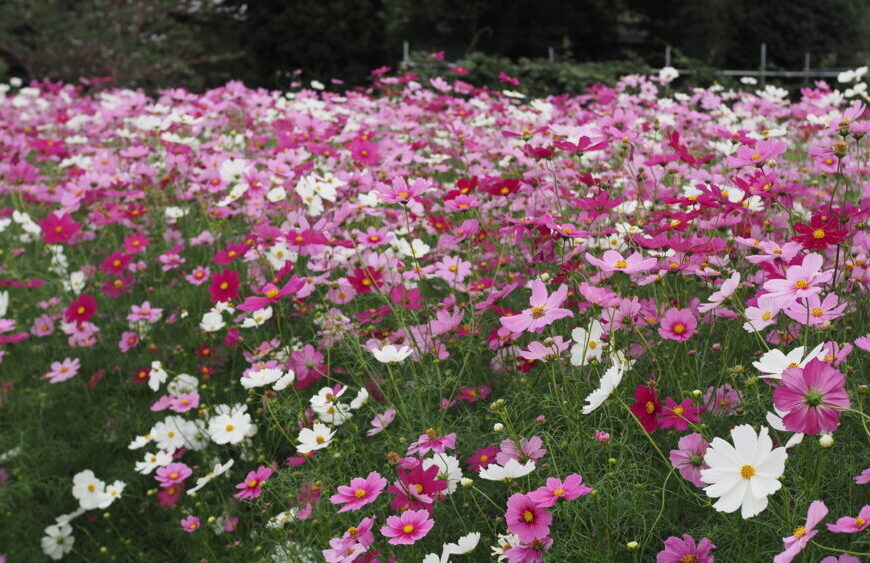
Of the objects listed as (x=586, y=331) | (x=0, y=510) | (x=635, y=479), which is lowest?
(x=0, y=510)

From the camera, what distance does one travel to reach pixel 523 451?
139 cm

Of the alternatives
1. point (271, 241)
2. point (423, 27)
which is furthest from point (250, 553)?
point (423, 27)

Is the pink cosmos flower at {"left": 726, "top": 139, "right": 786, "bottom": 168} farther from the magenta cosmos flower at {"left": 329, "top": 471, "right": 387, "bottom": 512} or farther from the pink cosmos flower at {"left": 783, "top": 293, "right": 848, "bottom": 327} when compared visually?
the magenta cosmos flower at {"left": 329, "top": 471, "right": 387, "bottom": 512}

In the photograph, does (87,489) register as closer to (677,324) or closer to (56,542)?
(56,542)

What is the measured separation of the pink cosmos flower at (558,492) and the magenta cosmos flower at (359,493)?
290 millimetres

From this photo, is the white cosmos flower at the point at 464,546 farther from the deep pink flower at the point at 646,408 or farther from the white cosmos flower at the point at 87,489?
the white cosmos flower at the point at 87,489

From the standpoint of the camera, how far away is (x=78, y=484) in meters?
2.14

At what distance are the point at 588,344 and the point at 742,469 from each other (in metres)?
0.54

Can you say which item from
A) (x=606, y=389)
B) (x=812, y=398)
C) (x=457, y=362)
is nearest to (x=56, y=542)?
(x=457, y=362)

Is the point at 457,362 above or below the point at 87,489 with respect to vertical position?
above

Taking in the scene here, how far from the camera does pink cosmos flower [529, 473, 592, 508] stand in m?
1.15

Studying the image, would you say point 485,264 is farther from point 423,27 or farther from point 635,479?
point 423,27

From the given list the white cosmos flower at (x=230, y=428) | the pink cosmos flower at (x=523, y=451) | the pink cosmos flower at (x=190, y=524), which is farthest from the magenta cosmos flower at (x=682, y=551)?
the pink cosmos flower at (x=190, y=524)

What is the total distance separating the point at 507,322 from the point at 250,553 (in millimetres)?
948
